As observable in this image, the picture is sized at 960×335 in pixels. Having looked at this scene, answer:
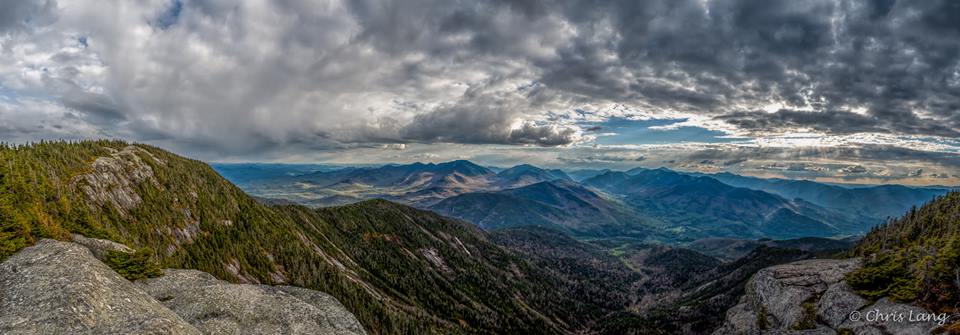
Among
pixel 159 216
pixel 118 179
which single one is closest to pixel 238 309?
pixel 159 216

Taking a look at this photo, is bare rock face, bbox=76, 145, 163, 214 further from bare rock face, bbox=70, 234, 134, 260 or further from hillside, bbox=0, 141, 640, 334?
bare rock face, bbox=70, 234, 134, 260

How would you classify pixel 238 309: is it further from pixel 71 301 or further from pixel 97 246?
pixel 97 246

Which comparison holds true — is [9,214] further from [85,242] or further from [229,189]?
[229,189]

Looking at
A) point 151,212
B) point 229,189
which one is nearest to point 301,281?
point 151,212

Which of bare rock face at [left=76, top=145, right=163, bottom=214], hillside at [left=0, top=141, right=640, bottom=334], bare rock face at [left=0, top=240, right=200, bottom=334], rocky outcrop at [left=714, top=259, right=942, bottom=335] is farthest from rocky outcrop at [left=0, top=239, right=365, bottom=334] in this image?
rocky outcrop at [left=714, top=259, right=942, bottom=335]

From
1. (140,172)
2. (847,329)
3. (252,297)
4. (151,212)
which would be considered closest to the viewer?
(252,297)
